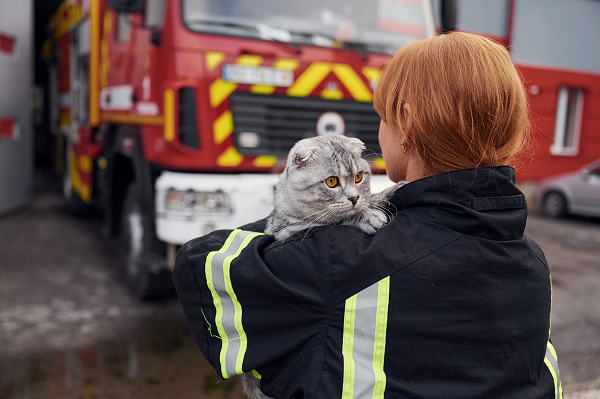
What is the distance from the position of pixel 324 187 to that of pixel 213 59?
217 centimetres

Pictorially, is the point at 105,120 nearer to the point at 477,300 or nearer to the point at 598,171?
the point at 477,300

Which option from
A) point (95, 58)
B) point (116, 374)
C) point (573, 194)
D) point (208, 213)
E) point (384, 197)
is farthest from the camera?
point (573, 194)

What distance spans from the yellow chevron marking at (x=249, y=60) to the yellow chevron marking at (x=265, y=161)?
678 millimetres

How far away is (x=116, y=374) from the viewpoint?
315 cm

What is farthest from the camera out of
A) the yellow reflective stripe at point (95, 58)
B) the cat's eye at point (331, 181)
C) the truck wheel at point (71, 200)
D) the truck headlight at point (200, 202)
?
the truck wheel at point (71, 200)

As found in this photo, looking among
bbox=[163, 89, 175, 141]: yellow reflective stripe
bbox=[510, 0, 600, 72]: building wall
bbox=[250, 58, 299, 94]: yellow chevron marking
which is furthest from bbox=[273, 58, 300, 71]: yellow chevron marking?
bbox=[510, 0, 600, 72]: building wall

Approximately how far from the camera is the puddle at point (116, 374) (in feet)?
9.62

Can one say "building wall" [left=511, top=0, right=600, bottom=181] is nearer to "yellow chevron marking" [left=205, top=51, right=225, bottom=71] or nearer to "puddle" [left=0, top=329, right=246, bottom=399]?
"yellow chevron marking" [left=205, top=51, right=225, bottom=71]

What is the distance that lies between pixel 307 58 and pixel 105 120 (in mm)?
2308

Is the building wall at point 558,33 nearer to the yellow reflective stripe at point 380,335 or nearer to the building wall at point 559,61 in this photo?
the building wall at point 559,61

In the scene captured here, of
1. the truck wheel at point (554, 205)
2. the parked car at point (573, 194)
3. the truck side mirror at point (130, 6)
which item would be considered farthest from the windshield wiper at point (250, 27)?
the truck wheel at point (554, 205)

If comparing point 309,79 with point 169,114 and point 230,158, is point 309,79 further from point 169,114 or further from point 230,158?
point 169,114

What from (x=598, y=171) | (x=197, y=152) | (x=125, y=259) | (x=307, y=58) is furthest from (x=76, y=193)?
(x=598, y=171)

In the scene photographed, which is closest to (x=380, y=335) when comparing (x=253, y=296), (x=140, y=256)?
(x=253, y=296)
